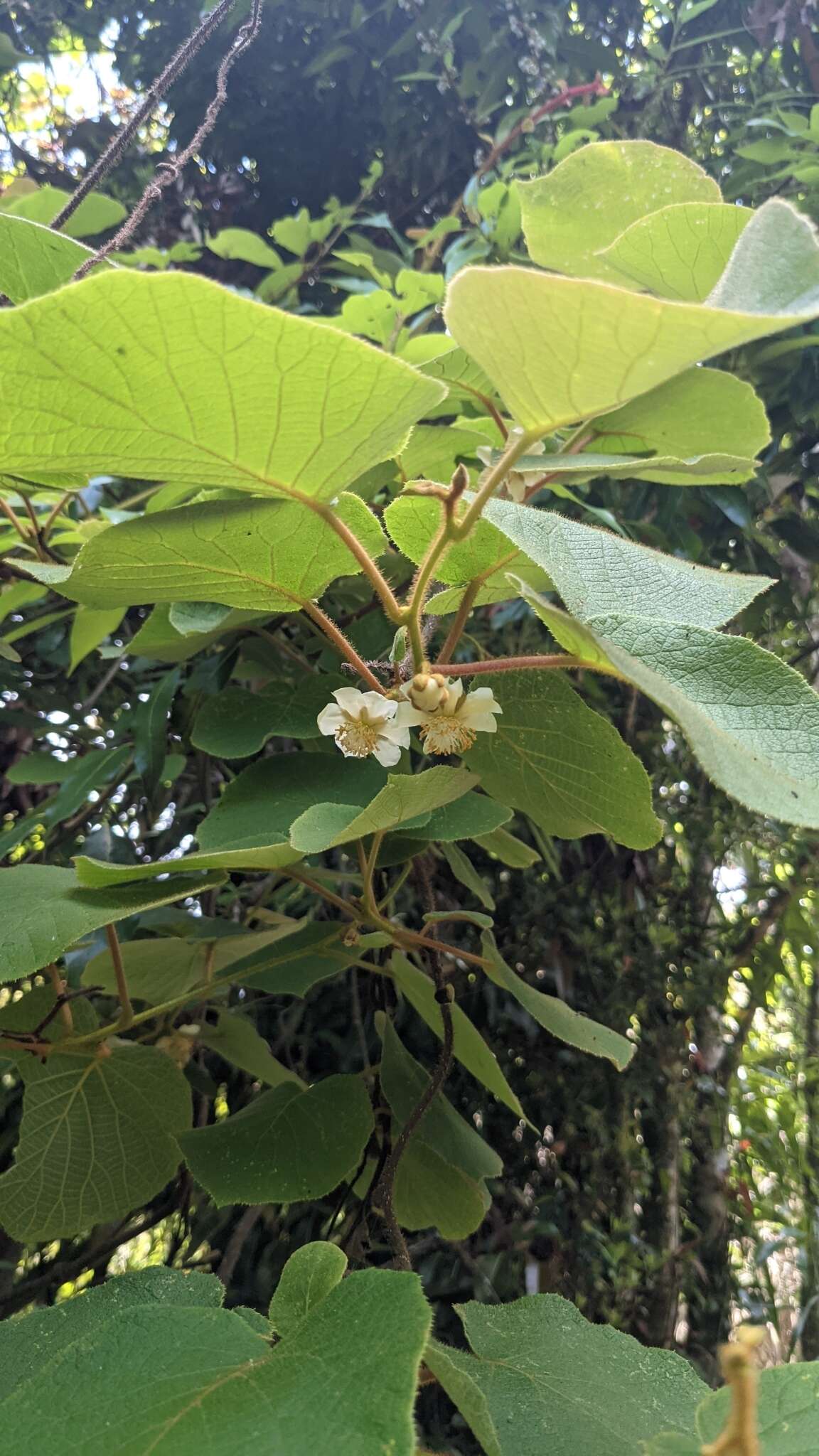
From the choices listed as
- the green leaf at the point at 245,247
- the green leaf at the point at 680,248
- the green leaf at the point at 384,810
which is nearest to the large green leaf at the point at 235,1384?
the green leaf at the point at 384,810

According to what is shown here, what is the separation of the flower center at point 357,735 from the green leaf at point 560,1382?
207 millimetres

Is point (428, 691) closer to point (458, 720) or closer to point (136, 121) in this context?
point (458, 720)

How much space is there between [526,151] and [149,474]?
46.9 inches

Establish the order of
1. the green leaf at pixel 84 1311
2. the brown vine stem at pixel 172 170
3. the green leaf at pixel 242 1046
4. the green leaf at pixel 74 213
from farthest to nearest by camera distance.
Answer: the green leaf at pixel 74 213 < the green leaf at pixel 242 1046 < the brown vine stem at pixel 172 170 < the green leaf at pixel 84 1311

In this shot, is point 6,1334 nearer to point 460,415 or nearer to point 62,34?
point 460,415

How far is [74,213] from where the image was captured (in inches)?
22.8

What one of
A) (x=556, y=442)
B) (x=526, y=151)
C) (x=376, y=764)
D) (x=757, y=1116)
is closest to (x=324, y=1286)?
(x=376, y=764)

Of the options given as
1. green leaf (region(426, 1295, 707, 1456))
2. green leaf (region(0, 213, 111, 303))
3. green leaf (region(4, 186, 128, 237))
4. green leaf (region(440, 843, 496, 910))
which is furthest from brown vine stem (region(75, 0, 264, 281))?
green leaf (region(426, 1295, 707, 1456))

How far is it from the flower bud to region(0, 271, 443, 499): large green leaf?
8cm

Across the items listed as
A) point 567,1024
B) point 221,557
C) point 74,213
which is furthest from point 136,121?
point 567,1024

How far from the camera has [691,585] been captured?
0.31 meters

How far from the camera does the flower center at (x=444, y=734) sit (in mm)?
341

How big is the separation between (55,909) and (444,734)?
16 centimetres

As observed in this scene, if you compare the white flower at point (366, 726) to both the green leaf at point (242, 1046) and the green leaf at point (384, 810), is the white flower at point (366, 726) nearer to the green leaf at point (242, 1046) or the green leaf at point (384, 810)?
the green leaf at point (384, 810)
